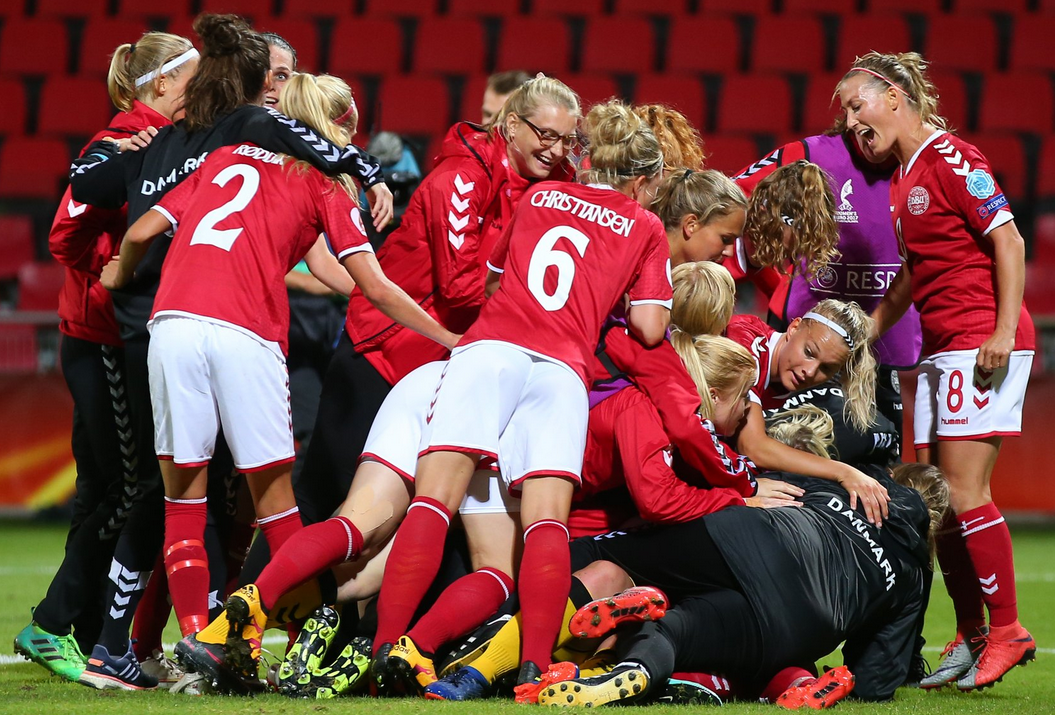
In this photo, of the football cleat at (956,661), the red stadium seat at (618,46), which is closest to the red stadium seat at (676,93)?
the red stadium seat at (618,46)

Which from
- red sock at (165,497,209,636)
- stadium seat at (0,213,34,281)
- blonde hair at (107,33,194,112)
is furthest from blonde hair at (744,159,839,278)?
stadium seat at (0,213,34,281)

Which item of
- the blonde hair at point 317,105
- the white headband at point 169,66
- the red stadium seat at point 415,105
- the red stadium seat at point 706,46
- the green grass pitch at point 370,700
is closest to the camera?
the green grass pitch at point 370,700

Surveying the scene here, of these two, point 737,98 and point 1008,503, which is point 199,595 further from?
point 737,98

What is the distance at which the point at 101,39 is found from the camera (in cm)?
1045

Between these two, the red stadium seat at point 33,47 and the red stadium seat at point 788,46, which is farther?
the red stadium seat at point 33,47

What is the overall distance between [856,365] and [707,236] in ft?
2.11

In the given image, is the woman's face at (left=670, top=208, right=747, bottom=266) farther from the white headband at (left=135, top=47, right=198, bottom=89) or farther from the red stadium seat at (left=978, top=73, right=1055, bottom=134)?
the red stadium seat at (left=978, top=73, right=1055, bottom=134)

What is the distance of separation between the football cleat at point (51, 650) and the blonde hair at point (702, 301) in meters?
1.96

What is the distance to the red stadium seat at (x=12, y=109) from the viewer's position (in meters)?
10.2

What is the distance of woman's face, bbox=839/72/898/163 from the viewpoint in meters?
4.07

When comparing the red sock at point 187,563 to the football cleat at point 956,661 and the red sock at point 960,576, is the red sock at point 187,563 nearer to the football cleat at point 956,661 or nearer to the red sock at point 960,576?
the football cleat at point 956,661

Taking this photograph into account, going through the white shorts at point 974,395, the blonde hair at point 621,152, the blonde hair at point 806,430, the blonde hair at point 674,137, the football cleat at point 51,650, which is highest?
the blonde hair at point 674,137

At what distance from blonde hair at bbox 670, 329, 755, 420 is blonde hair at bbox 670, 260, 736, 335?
0.31ft

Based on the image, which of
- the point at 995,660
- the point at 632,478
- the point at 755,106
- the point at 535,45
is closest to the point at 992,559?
the point at 995,660
